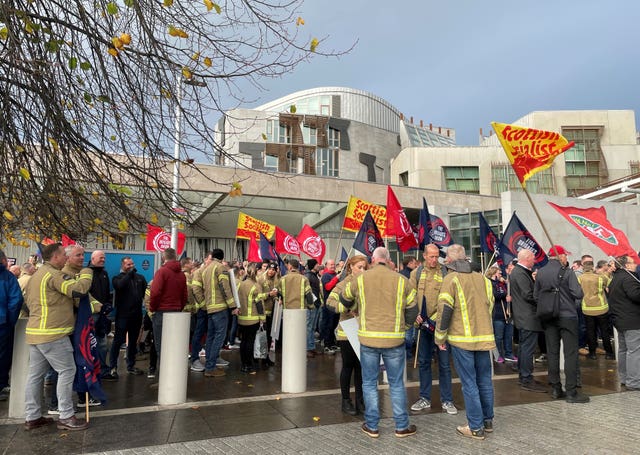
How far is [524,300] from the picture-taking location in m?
6.87

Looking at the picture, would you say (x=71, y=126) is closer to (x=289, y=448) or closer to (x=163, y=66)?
(x=163, y=66)

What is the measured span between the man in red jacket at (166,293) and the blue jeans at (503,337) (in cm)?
598

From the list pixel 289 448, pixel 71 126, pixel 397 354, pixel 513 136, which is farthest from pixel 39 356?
pixel 513 136

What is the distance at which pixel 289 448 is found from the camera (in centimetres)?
429

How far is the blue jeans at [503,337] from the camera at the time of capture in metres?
8.91

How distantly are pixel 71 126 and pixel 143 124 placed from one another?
798 millimetres

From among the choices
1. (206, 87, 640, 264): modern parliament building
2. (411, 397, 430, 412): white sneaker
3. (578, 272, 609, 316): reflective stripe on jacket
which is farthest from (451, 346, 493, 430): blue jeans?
(206, 87, 640, 264): modern parliament building

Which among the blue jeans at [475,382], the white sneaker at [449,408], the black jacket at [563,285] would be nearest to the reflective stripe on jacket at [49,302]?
the blue jeans at [475,382]

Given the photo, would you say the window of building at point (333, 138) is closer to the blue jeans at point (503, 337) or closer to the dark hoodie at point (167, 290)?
the blue jeans at point (503, 337)

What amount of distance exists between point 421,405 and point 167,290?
164 inches

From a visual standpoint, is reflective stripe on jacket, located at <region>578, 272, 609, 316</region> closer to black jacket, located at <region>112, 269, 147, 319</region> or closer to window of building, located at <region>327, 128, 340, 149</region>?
black jacket, located at <region>112, 269, 147, 319</region>

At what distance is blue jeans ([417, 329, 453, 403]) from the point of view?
18.1 feet

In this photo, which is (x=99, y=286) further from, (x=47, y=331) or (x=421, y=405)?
(x=421, y=405)

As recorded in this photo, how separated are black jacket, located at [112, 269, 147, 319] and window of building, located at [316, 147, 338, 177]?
3765 cm
